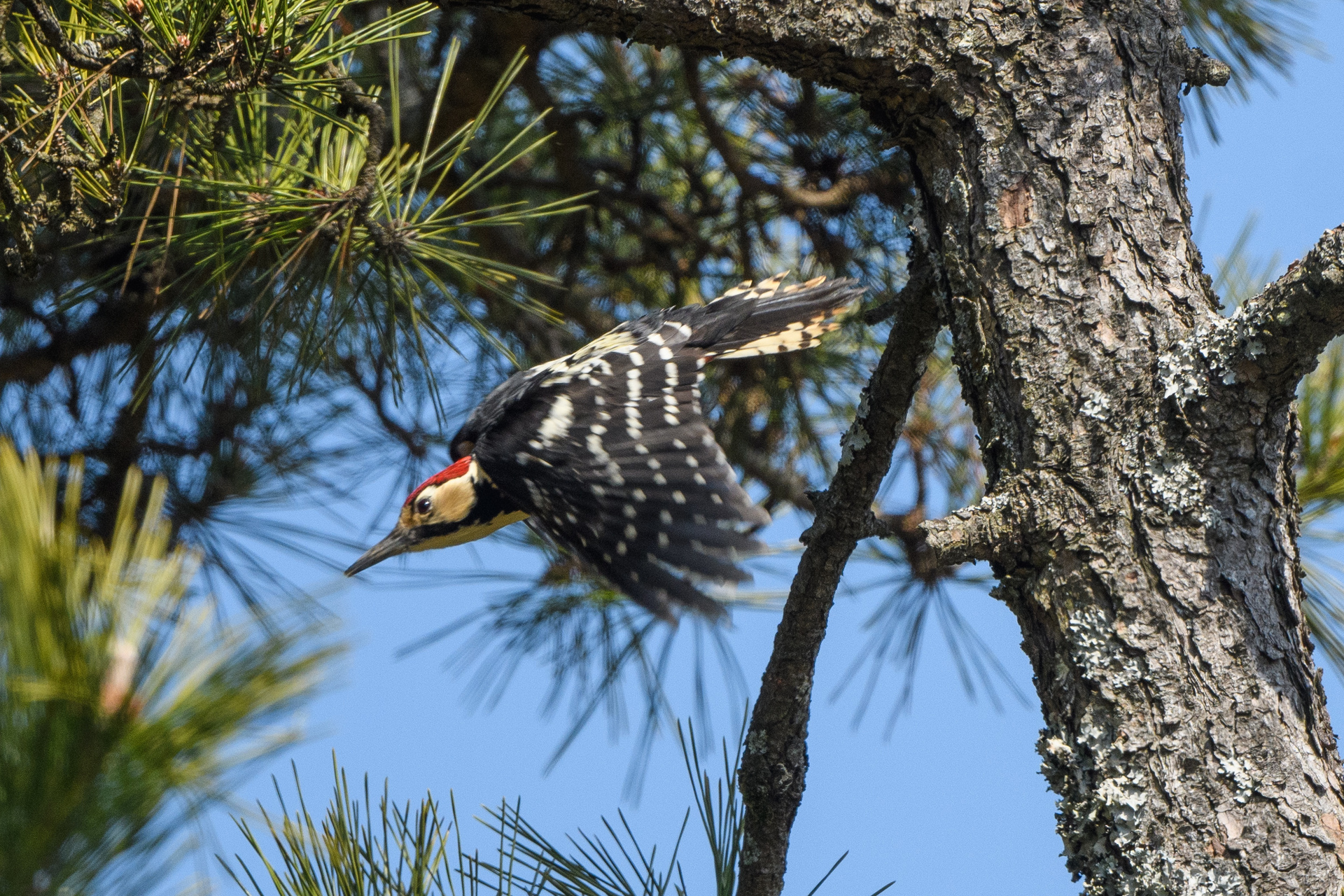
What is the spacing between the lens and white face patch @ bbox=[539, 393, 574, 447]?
1.92 meters

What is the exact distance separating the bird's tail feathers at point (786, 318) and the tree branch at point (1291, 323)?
117 cm

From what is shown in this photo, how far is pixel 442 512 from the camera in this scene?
2160 millimetres

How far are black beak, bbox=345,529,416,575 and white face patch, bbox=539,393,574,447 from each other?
43 cm

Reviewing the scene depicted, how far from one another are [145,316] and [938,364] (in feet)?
5.80

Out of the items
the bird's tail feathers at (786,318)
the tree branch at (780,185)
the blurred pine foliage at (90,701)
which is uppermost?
the tree branch at (780,185)

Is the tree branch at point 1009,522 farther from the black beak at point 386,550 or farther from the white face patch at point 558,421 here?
the black beak at point 386,550

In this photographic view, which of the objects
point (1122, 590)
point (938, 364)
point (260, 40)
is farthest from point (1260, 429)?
point (938, 364)

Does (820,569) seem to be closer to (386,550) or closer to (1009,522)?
(1009,522)

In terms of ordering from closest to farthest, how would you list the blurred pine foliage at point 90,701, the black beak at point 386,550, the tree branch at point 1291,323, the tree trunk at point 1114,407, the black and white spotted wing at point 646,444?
the blurred pine foliage at point 90,701 → the tree branch at point 1291,323 → the tree trunk at point 1114,407 → the black and white spotted wing at point 646,444 → the black beak at point 386,550

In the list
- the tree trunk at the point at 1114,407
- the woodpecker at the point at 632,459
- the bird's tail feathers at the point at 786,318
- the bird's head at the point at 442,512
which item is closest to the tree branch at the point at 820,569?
the tree trunk at the point at 1114,407

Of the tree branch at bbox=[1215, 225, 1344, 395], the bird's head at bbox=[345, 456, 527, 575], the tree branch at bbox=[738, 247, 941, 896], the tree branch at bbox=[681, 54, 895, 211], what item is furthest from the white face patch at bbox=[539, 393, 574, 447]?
the tree branch at bbox=[1215, 225, 1344, 395]

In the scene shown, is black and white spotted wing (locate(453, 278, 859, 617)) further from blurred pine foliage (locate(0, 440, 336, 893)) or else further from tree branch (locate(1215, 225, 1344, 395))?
blurred pine foliage (locate(0, 440, 336, 893))

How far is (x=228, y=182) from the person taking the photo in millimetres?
1501

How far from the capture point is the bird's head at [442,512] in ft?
7.07
